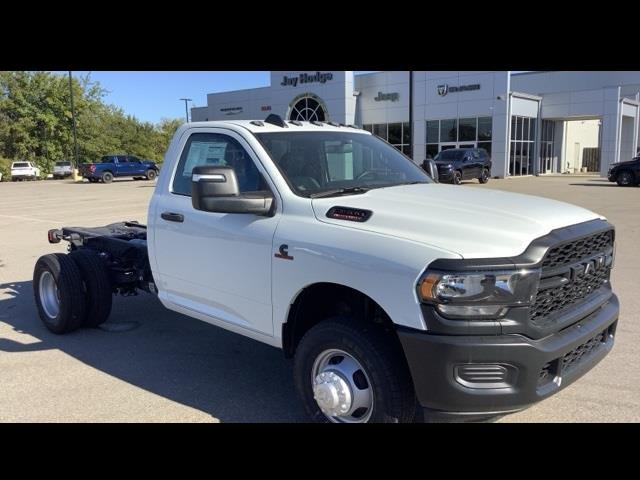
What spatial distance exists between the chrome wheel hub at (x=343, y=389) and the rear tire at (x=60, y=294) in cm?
313

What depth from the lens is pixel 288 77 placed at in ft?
130

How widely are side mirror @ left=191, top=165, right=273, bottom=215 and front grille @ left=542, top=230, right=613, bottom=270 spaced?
1.76 metres

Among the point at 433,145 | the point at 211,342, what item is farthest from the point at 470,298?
the point at 433,145

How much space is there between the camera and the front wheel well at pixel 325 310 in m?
3.39

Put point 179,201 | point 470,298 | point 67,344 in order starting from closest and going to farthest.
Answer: point 470,298
point 179,201
point 67,344

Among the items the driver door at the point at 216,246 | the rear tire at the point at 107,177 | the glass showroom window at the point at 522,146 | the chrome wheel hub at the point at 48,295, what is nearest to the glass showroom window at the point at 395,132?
the glass showroom window at the point at 522,146

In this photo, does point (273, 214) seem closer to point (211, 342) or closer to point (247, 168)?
point (247, 168)

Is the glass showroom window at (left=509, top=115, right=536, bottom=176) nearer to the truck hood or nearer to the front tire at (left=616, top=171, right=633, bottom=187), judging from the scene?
the front tire at (left=616, top=171, right=633, bottom=187)

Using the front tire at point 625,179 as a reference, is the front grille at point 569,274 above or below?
above

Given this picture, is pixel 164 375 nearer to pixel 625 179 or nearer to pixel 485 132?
pixel 625 179

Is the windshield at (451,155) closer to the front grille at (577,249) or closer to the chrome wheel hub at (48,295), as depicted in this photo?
the chrome wheel hub at (48,295)

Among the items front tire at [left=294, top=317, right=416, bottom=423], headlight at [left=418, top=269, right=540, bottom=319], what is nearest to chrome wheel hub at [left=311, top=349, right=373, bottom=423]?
front tire at [left=294, top=317, right=416, bottom=423]

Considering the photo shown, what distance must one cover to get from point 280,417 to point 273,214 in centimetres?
138

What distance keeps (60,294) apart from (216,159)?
7.80 ft
